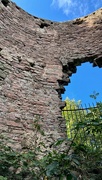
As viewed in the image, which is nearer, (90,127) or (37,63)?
(90,127)

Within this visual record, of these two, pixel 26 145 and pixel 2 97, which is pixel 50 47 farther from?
pixel 26 145

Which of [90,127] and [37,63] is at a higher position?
[37,63]

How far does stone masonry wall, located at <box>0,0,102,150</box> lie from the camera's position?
4.26 meters

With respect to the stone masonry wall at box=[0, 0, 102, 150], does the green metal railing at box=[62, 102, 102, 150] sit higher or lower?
lower

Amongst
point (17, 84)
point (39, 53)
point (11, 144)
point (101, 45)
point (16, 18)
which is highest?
point (16, 18)

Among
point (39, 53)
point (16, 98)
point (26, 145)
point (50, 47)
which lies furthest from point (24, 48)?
point (26, 145)

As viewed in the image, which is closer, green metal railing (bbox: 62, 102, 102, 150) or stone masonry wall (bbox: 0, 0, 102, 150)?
green metal railing (bbox: 62, 102, 102, 150)

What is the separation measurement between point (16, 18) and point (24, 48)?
1.03 m

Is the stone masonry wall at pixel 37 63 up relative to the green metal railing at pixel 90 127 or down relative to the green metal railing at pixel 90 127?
up

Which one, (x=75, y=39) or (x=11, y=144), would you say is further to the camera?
(x=75, y=39)

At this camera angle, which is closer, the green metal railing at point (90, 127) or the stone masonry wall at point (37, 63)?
the green metal railing at point (90, 127)

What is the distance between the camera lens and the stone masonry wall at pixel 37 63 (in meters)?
4.26

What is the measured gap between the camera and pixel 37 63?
5531 mm

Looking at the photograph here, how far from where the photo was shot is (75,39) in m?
6.69
